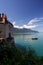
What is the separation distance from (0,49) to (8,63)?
2.94ft

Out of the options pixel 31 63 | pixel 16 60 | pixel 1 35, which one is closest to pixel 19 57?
pixel 16 60

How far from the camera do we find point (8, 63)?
13.1 feet

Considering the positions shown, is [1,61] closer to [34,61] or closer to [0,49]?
[0,49]

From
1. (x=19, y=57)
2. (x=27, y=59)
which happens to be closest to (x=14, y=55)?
(x=19, y=57)

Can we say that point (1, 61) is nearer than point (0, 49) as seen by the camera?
Yes

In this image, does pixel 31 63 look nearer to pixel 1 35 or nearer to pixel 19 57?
pixel 19 57

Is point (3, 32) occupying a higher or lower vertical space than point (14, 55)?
higher

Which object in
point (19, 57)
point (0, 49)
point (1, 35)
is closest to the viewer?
point (19, 57)

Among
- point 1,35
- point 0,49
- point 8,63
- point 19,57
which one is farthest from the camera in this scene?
point 1,35

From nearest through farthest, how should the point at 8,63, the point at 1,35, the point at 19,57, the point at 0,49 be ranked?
the point at 8,63 < the point at 19,57 < the point at 0,49 < the point at 1,35

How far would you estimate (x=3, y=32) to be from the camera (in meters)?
7.20

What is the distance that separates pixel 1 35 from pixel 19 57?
10.0 ft

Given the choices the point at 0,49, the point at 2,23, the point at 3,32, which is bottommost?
the point at 0,49

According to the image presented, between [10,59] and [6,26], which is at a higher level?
[6,26]
